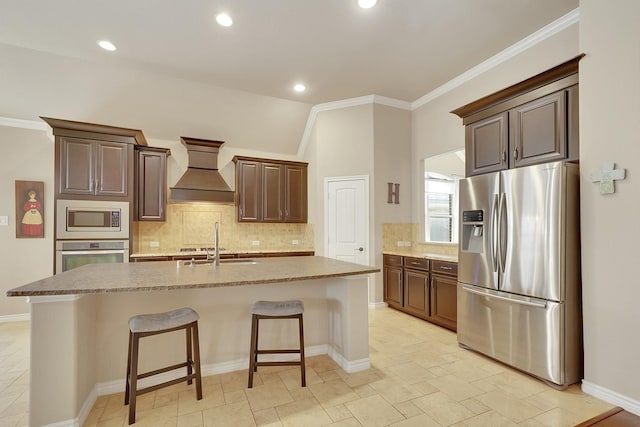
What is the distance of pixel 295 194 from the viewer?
5652 mm

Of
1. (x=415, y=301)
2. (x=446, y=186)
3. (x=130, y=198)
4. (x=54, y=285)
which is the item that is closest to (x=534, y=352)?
(x=415, y=301)

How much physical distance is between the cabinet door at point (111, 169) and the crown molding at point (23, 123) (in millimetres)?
1030

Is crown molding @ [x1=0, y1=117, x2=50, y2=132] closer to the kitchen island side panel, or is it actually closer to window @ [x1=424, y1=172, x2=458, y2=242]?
the kitchen island side panel

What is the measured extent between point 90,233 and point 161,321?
2.79m

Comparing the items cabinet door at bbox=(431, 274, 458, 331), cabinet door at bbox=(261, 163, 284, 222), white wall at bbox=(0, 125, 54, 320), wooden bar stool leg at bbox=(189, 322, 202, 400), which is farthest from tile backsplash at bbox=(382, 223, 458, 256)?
white wall at bbox=(0, 125, 54, 320)

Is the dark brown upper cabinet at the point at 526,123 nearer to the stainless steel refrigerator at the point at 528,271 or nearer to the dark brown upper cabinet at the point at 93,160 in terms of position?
the stainless steel refrigerator at the point at 528,271

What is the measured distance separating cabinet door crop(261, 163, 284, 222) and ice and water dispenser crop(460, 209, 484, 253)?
3223mm

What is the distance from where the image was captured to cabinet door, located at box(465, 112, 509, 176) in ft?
10.0

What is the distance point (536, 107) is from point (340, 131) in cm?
289

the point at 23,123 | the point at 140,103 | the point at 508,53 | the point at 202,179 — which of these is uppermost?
the point at 508,53

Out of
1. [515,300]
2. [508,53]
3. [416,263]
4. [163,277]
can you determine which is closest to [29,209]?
[163,277]

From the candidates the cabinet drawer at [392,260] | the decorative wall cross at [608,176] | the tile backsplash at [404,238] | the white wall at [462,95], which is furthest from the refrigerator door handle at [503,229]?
the tile backsplash at [404,238]

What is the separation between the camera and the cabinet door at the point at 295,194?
5594 millimetres

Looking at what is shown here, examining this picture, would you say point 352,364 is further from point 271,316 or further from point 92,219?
point 92,219
